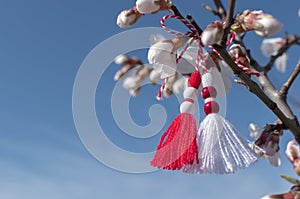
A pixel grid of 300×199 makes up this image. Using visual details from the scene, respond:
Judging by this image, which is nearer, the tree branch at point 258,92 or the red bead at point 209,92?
the tree branch at point 258,92

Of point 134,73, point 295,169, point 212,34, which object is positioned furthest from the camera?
point 134,73

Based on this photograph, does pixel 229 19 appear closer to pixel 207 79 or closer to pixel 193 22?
pixel 193 22

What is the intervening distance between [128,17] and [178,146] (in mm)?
420

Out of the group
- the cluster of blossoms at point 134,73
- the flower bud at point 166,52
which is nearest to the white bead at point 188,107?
the flower bud at point 166,52

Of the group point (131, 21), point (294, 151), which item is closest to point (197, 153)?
point (131, 21)

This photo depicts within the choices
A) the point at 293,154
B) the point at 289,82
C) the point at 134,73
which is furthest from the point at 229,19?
the point at 134,73

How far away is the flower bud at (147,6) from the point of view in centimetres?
116

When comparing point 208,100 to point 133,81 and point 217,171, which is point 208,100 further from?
point 133,81

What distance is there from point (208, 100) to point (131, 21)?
0.34 m

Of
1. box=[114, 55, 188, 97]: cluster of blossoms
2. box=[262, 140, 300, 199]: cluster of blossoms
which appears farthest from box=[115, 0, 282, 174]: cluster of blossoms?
box=[114, 55, 188, 97]: cluster of blossoms

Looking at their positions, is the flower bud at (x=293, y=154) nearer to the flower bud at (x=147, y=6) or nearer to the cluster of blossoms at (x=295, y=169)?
the cluster of blossoms at (x=295, y=169)

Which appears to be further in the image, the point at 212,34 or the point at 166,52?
the point at 166,52

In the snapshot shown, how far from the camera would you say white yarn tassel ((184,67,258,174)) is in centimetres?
112

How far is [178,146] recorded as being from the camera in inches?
46.4
